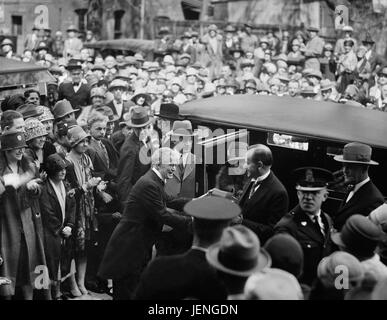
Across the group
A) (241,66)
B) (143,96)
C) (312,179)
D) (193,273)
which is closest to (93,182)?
(312,179)

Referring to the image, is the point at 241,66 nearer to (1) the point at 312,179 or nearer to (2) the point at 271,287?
(1) the point at 312,179

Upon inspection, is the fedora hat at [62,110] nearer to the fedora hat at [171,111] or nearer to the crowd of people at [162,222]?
the crowd of people at [162,222]

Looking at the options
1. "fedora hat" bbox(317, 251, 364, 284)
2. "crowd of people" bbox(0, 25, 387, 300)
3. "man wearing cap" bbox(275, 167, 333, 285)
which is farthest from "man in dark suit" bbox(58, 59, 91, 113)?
"fedora hat" bbox(317, 251, 364, 284)

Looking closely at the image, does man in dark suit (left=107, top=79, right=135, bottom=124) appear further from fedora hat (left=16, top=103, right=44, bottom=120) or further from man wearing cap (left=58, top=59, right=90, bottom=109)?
fedora hat (left=16, top=103, right=44, bottom=120)

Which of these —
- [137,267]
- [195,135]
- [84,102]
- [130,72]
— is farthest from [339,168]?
[130,72]

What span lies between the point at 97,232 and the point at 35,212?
1.28m

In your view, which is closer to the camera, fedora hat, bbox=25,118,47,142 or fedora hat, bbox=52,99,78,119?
fedora hat, bbox=25,118,47,142

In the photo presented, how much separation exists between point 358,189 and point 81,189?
111 inches

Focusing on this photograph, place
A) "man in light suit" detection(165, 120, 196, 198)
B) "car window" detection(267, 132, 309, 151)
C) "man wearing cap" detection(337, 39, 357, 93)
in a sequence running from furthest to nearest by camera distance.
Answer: "man wearing cap" detection(337, 39, 357, 93) < "man in light suit" detection(165, 120, 196, 198) < "car window" detection(267, 132, 309, 151)

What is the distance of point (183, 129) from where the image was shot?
7.43m

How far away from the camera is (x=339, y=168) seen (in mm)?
6836

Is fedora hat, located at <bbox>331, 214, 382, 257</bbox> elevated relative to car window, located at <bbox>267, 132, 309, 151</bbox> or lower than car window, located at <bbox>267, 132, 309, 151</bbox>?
lower

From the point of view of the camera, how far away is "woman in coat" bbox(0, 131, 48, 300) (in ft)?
19.8
